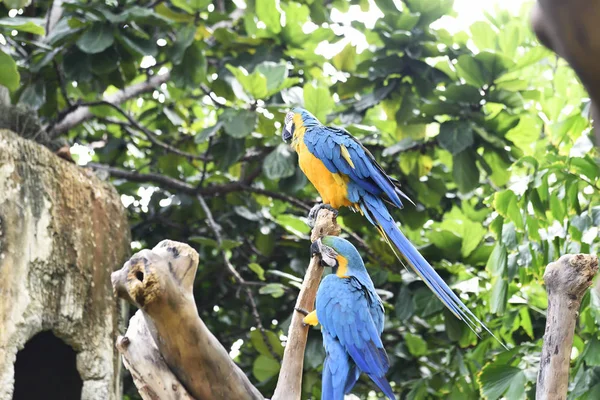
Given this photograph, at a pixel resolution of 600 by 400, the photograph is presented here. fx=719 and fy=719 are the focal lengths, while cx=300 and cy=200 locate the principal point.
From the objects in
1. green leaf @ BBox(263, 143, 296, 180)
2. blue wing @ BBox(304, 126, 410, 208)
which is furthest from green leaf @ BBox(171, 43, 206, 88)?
blue wing @ BBox(304, 126, 410, 208)

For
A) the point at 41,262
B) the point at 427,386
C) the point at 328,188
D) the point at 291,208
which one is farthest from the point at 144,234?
the point at 328,188

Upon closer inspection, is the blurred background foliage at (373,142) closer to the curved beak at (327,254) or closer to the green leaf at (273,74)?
the green leaf at (273,74)

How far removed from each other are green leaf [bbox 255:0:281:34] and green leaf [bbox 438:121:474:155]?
975mm

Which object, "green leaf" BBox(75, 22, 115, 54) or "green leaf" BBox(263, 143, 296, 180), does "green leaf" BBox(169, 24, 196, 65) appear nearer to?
"green leaf" BBox(75, 22, 115, 54)

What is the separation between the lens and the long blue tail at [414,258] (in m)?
1.79

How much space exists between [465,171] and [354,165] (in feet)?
4.49

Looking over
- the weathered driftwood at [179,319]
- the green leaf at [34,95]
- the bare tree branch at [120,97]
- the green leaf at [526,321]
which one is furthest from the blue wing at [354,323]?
the bare tree branch at [120,97]

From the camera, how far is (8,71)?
2783 mm

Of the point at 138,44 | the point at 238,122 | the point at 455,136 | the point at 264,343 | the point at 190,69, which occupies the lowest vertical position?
the point at 264,343

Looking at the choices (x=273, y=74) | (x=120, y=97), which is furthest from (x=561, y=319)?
(x=120, y=97)

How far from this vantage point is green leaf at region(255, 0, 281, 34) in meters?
3.50

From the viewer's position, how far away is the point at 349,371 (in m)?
1.70

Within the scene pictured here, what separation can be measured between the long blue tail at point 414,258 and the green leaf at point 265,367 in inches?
53.6

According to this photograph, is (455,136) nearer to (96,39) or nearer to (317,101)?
(317,101)
